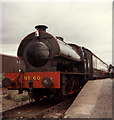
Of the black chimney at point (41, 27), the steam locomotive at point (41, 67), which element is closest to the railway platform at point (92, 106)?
the steam locomotive at point (41, 67)

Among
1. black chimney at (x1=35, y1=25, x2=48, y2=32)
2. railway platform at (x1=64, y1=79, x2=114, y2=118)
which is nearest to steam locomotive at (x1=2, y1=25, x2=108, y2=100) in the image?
black chimney at (x1=35, y1=25, x2=48, y2=32)

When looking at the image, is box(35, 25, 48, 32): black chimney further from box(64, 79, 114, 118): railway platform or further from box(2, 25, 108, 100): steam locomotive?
box(64, 79, 114, 118): railway platform

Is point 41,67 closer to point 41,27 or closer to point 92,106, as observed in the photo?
point 41,27

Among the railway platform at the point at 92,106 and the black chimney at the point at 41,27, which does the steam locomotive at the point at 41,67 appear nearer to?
the black chimney at the point at 41,27

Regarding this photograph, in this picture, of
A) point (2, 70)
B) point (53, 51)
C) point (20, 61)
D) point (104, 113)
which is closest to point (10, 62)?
point (2, 70)

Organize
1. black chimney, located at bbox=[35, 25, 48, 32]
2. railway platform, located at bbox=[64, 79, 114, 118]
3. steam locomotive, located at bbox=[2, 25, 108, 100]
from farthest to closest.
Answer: black chimney, located at bbox=[35, 25, 48, 32] → steam locomotive, located at bbox=[2, 25, 108, 100] → railway platform, located at bbox=[64, 79, 114, 118]

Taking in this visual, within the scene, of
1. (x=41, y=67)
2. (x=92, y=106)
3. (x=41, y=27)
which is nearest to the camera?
(x=92, y=106)

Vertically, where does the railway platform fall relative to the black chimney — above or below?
below

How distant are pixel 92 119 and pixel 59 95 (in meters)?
2.95

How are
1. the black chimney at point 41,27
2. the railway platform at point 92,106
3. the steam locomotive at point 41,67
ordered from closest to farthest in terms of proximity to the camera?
the railway platform at point 92,106
the steam locomotive at point 41,67
the black chimney at point 41,27

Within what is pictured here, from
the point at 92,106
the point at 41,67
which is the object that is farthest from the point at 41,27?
the point at 92,106

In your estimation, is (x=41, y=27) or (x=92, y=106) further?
(x=41, y=27)

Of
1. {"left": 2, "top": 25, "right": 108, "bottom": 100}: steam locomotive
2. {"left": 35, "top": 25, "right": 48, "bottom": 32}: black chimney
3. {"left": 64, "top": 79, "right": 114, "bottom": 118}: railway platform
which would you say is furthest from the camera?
{"left": 35, "top": 25, "right": 48, "bottom": 32}: black chimney

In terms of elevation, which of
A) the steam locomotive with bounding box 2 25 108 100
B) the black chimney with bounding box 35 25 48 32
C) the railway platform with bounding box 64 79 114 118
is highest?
the black chimney with bounding box 35 25 48 32
